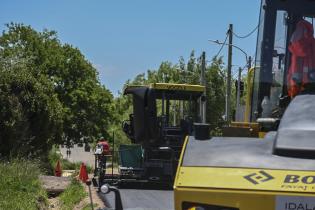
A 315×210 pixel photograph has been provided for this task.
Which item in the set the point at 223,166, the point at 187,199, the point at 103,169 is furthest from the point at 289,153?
the point at 103,169

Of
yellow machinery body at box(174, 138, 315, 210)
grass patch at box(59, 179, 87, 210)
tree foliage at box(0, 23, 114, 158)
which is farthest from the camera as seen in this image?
tree foliage at box(0, 23, 114, 158)

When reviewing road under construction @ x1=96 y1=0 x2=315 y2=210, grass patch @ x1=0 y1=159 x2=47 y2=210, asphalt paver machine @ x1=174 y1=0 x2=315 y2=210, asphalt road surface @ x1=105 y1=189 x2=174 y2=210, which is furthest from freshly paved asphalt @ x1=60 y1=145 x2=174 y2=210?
asphalt paver machine @ x1=174 y1=0 x2=315 y2=210

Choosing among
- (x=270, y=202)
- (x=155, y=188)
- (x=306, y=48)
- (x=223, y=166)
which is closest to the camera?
(x=270, y=202)

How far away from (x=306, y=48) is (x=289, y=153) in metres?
1.90

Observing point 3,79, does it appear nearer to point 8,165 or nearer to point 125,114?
point 8,165

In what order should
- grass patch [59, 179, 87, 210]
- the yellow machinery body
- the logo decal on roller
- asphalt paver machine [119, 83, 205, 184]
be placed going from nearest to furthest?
the yellow machinery body → the logo decal on roller → grass patch [59, 179, 87, 210] → asphalt paver machine [119, 83, 205, 184]

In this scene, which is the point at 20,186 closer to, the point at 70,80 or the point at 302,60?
the point at 302,60

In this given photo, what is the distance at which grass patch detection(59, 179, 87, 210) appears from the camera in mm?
14751

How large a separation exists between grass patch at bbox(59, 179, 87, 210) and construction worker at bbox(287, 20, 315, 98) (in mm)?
9192

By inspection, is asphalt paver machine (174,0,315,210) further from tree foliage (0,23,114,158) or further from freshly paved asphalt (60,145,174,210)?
tree foliage (0,23,114,158)

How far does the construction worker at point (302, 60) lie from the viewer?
567 centimetres

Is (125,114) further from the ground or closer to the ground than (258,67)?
closer to the ground

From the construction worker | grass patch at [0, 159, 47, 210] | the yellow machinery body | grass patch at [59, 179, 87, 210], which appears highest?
the construction worker

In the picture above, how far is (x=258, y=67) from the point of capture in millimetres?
6730
